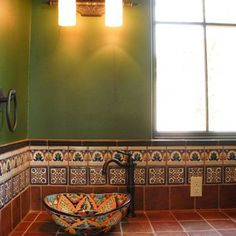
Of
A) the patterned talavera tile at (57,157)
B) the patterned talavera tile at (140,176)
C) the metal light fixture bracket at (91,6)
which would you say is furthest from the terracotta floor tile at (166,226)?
the metal light fixture bracket at (91,6)

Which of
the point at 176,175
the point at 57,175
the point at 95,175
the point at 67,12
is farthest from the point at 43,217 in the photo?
the point at 67,12

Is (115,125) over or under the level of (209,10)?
under

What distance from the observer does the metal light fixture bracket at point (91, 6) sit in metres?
1.50

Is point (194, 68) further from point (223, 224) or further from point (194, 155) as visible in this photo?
point (223, 224)

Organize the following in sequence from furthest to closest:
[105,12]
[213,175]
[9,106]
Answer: [213,175] < [105,12] < [9,106]

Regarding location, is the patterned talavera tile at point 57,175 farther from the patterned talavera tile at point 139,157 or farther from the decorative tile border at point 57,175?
the patterned talavera tile at point 139,157

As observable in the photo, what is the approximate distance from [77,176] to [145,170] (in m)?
0.38

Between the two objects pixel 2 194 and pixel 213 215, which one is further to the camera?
pixel 213 215

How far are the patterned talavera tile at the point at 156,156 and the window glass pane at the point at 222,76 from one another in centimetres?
38

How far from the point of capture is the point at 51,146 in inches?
59.9

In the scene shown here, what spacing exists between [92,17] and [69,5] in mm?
184

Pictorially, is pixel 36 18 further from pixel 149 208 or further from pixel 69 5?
pixel 149 208

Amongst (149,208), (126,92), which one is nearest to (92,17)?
(126,92)

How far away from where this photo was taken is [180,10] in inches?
67.6
